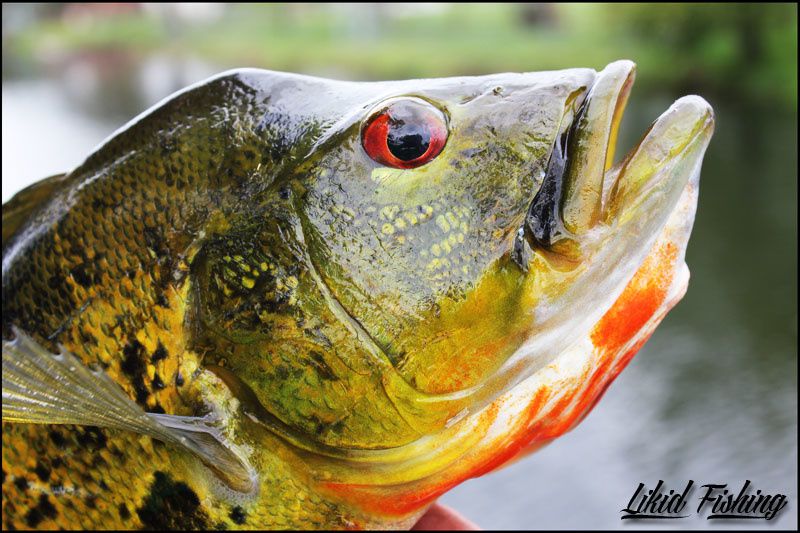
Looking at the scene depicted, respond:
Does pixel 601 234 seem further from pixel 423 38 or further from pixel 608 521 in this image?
pixel 423 38

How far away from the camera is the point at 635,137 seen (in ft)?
22.2

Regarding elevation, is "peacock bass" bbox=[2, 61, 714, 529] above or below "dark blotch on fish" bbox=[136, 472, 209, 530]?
above

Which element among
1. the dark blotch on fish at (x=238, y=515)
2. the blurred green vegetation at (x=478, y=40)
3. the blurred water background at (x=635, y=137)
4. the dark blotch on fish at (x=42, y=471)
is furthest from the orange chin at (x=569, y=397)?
the blurred green vegetation at (x=478, y=40)

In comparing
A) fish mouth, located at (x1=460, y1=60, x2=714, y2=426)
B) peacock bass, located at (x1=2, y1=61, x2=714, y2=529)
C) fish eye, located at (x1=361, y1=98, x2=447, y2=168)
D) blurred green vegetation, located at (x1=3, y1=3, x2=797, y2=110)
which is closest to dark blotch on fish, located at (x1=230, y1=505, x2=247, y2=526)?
peacock bass, located at (x1=2, y1=61, x2=714, y2=529)

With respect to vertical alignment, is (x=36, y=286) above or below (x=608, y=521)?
below

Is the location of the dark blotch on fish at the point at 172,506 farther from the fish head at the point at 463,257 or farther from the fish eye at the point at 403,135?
the fish eye at the point at 403,135

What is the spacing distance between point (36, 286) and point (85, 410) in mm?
237

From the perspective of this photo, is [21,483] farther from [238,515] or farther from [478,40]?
[478,40]

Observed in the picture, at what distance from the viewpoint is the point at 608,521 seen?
2398 millimetres

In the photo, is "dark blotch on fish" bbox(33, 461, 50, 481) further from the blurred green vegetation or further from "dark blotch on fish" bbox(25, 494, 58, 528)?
the blurred green vegetation

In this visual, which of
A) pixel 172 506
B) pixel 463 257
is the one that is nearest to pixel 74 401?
pixel 172 506

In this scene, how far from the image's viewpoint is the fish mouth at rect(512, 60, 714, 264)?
3.34 feet

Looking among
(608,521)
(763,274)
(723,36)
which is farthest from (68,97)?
(608,521)

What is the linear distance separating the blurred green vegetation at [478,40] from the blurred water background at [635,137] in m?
0.04
